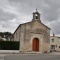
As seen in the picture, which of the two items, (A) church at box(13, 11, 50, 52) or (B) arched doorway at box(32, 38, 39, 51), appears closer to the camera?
(A) church at box(13, 11, 50, 52)

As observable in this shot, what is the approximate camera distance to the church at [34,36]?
38406mm

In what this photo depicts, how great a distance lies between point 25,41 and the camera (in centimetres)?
3841

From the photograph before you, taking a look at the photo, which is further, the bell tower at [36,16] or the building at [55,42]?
the building at [55,42]

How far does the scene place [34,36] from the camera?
39156 mm

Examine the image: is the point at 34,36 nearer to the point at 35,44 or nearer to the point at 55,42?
the point at 35,44

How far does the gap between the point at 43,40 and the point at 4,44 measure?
27.2 ft

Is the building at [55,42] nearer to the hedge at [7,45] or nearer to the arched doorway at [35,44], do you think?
the arched doorway at [35,44]

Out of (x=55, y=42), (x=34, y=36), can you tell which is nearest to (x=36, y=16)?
(x=34, y=36)

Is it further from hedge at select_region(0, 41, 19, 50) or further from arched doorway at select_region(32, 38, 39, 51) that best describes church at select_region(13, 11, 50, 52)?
hedge at select_region(0, 41, 19, 50)

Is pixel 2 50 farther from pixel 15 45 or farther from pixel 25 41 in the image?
pixel 25 41

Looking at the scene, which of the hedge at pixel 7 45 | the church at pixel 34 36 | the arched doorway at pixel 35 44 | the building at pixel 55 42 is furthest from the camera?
the building at pixel 55 42

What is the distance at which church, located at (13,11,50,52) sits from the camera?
3841 cm

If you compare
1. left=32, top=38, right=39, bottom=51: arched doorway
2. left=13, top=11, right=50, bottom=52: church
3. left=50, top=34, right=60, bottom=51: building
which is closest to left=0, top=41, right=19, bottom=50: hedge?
left=13, top=11, right=50, bottom=52: church

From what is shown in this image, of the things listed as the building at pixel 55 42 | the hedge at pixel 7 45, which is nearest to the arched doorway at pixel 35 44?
the hedge at pixel 7 45
